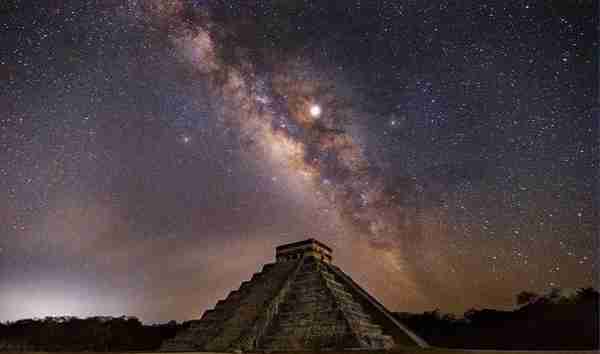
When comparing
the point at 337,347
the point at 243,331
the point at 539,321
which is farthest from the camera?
the point at 539,321

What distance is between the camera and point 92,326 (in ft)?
127

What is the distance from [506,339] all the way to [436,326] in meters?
6.67

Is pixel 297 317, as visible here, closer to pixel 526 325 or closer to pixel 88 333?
pixel 526 325

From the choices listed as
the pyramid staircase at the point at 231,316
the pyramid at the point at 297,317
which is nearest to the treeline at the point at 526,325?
the pyramid at the point at 297,317

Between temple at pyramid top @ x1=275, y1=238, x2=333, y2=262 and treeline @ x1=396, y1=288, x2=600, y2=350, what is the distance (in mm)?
10838

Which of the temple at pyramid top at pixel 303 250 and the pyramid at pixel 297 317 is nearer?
the pyramid at pixel 297 317

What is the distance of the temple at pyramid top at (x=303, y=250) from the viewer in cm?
2717

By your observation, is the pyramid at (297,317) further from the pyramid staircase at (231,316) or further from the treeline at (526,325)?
the treeline at (526,325)

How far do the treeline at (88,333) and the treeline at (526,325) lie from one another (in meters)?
24.7

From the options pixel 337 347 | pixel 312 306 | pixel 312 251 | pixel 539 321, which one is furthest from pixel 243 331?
pixel 539 321

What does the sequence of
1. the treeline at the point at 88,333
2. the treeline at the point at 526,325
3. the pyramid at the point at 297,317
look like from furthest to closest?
1. the treeline at the point at 88,333
2. the treeline at the point at 526,325
3. the pyramid at the point at 297,317

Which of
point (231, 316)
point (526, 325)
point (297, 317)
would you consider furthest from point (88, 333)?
point (526, 325)

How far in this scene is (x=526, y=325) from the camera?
1168 inches

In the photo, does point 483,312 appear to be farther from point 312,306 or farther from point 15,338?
point 15,338
